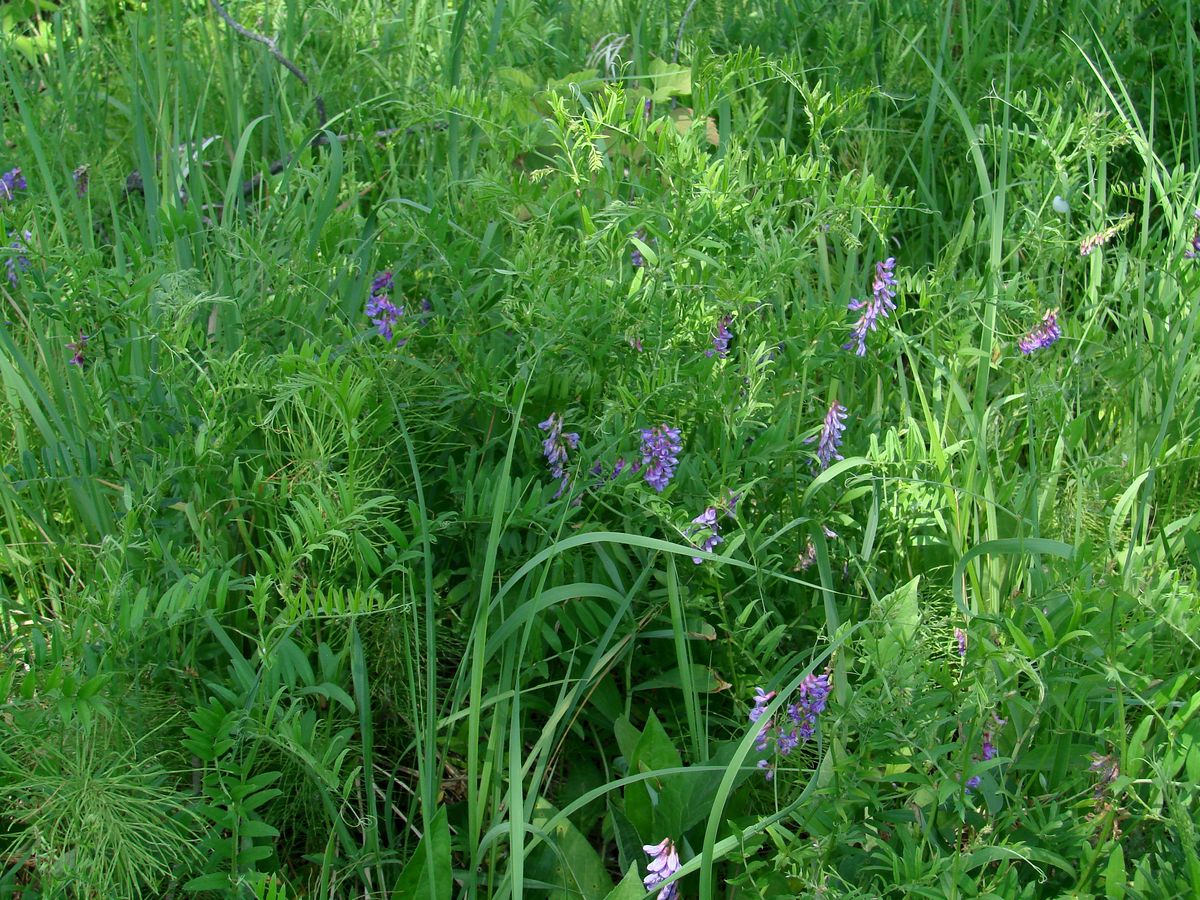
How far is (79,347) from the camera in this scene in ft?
6.18

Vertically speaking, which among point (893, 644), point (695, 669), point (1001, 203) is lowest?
point (695, 669)

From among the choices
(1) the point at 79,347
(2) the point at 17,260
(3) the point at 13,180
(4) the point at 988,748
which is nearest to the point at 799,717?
(4) the point at 988,748

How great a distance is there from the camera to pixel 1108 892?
1.44 meters

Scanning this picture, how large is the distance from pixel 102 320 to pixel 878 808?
1.27 m

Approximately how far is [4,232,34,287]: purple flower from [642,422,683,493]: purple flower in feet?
3.16

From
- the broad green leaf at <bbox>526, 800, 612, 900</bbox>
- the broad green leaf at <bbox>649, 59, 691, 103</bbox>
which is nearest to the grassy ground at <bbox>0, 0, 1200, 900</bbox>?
the broad green leaf at <bbox>526, 800, 612, 900</bbox>

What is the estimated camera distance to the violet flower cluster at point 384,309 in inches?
81.5

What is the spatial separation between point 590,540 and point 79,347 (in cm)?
84

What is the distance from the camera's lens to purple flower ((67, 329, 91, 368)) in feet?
6.15

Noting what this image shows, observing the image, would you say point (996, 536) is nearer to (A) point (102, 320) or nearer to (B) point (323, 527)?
(B) point (323, 527)

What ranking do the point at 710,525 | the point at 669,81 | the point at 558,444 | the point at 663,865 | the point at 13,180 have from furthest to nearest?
the point at 669,81 → the point at 13,180 → the point at 558,444 → the point at 710,525 → the point at 663,865

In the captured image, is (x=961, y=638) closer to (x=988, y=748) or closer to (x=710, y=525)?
(x=988, y=748)

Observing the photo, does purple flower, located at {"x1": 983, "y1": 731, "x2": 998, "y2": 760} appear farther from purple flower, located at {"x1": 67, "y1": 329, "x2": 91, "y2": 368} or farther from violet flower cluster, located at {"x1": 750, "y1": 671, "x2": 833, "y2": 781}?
purple flower, located at {"x1": 67, "y1": 329, "x2": 91, "y2": 368}

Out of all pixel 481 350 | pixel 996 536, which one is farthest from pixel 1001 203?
pixel 481 350
